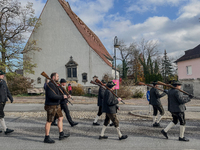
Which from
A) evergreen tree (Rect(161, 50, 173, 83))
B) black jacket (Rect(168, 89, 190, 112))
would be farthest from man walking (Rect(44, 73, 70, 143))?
evergreen tree (Rect(161, 50, 173, 83))

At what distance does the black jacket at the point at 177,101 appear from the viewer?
5.16m

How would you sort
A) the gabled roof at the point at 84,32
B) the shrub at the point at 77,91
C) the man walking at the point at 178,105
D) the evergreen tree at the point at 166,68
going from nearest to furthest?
the man walking at the point at 178,105, the shrub at the point at 77,91, the gabled roof at the point at 84,32, the evergreen tree at the point at 166,68

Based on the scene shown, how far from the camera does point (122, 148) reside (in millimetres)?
4578

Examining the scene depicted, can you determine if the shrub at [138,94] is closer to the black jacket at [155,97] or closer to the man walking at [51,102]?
the black jacket at [155,97]

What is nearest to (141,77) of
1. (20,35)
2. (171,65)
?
(171,65)

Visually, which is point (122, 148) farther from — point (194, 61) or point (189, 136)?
point (194, 61)

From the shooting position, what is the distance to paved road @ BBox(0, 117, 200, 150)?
15.4 feet

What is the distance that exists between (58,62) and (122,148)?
22870mm

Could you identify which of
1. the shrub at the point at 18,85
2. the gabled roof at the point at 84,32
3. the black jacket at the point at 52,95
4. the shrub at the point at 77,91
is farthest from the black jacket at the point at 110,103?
the gabled roof at the point at 84,32

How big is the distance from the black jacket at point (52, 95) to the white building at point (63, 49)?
64.4ft

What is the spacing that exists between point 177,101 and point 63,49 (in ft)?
73.7

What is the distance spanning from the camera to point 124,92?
1831cm

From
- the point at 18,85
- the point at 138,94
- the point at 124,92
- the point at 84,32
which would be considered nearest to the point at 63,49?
the point at 84,32

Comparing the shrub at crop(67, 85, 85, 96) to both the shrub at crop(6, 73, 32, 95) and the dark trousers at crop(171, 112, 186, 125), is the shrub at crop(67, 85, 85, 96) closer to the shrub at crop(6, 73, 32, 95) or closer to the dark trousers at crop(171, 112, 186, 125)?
the shrub at crop(6, 73, 32, 95)
